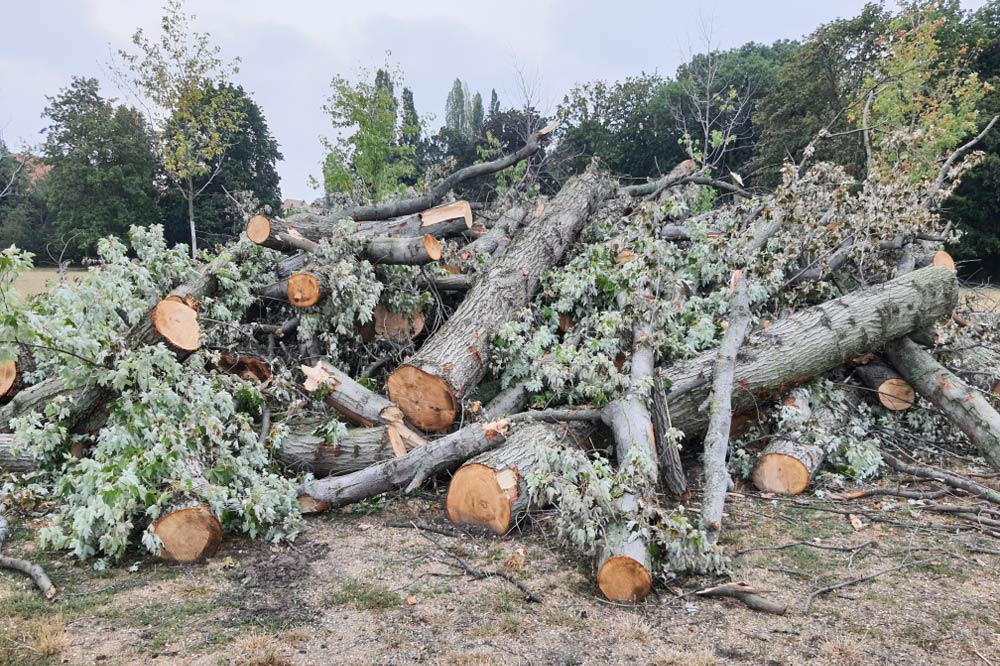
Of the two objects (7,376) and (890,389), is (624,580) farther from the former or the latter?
(7,376)

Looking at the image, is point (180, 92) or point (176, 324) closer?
point (176, 324)

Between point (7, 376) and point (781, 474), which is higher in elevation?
point (7, 376)

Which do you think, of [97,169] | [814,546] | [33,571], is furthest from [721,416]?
[97,169]

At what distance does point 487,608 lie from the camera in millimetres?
2408

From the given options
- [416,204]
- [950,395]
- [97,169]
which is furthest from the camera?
[97,169]

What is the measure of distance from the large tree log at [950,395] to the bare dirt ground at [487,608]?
112 cm

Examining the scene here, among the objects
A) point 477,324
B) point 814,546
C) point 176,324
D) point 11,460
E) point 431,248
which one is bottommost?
point 814,546

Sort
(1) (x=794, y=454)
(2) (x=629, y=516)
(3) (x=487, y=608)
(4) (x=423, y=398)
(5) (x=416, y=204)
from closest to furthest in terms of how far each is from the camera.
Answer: (3) (x=487, y=608)
(2) (x=629, y=516)
(1) (x=794, y=454)
(4) (x=423, y=398)
(5) (x=416, y=204)

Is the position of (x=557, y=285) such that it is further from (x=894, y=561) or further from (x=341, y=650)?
(x=341, y=650)

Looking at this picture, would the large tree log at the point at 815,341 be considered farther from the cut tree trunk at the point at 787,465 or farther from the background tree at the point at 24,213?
the background tree at the point at 24,213

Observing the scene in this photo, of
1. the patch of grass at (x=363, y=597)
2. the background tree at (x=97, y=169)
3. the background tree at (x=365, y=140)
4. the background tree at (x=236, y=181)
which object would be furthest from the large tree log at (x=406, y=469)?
the background tree at (x=97, y=169)

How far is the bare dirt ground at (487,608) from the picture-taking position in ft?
6.80

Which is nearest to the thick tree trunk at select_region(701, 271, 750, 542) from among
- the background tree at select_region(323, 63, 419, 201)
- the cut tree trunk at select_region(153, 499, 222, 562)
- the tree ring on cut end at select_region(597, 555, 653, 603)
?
the tree ring on cut end at select_region(597, 555, 653, 603)

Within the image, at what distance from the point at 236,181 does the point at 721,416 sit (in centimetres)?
2405
